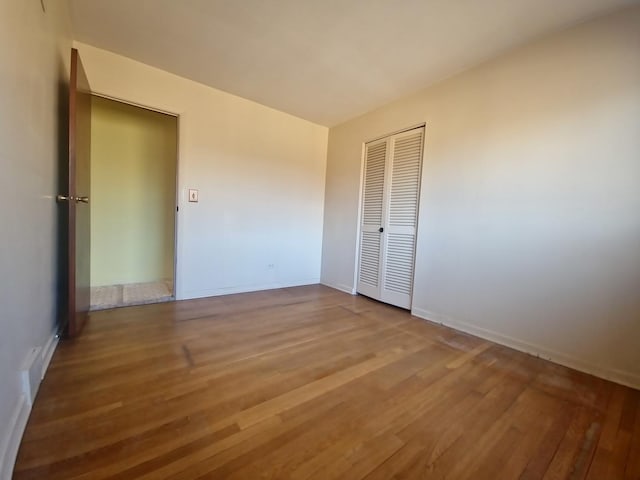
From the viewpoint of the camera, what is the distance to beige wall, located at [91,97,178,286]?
3.38 metres

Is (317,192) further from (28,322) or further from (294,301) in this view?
(28,322)

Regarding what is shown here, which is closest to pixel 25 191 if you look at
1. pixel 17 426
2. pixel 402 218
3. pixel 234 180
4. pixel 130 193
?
pixel 17 426

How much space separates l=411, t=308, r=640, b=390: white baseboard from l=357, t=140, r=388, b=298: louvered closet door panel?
84cm

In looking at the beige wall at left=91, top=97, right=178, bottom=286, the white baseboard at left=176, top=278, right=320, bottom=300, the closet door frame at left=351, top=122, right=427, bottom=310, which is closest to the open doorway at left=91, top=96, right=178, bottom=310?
the beige wall at left=91, top=97, right=178, bottom=286

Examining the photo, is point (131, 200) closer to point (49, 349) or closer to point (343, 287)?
point (49, 349)

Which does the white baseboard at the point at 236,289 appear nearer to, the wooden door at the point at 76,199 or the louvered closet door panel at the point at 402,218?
the wooden door at the point at 76,199

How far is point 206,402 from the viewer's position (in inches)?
53.4

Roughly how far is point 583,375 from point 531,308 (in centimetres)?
49

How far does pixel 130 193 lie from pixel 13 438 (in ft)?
10.7

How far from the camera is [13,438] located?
985mm

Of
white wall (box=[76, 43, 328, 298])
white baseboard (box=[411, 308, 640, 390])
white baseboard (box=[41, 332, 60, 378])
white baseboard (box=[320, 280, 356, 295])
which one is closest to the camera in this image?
white baseboard (box=[41, 332, 60, 378])

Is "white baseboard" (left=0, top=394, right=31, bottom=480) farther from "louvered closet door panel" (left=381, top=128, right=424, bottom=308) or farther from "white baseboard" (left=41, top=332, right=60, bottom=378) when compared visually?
"louvered closet door panel" (left=381, top=128, right=424, bottom=308)

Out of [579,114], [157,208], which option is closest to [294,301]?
[157,208]

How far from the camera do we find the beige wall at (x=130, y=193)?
11.1ft
